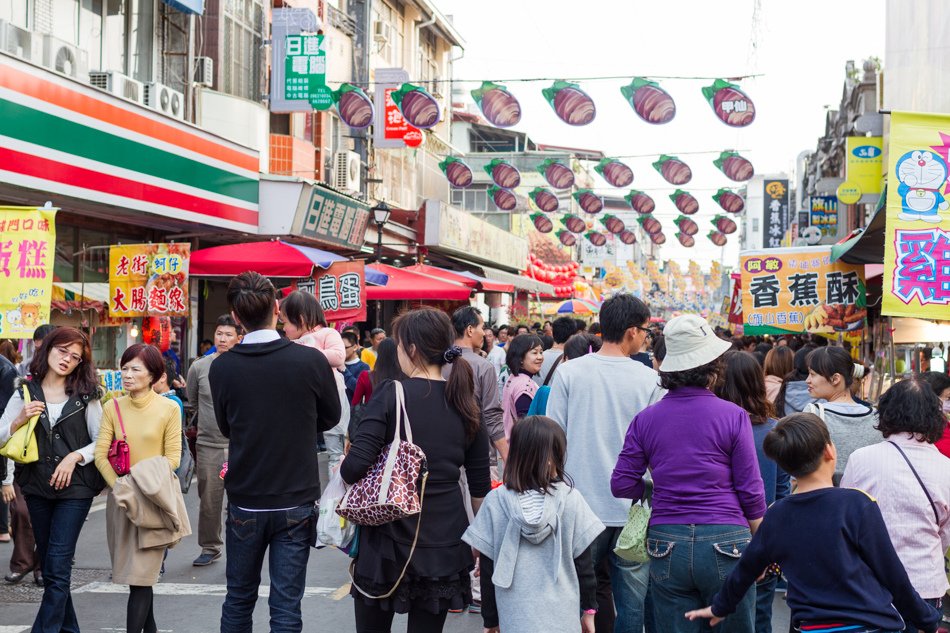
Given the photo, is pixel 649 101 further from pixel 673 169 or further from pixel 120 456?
pixel 120 456

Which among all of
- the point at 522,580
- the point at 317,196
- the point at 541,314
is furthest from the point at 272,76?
the point at 541,314

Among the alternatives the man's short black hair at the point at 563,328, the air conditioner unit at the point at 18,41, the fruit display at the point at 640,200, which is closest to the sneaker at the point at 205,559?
the man's short black hair at the point at 563,328

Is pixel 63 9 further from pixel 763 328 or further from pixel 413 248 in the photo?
pixel 413 248

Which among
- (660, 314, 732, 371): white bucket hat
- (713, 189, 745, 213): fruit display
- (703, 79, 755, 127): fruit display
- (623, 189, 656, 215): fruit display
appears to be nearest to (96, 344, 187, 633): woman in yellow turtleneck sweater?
(660, 314, 732, 371): white bucket hat

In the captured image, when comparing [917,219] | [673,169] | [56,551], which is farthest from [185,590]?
[673,169]

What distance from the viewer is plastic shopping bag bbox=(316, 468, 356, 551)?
4.61 metres

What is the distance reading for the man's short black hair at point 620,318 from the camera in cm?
542

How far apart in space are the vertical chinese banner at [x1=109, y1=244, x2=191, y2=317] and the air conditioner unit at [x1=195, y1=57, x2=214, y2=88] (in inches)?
238

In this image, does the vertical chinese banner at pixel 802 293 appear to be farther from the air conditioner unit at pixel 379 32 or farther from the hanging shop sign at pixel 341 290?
the air conditioner unit at pixel 379 32

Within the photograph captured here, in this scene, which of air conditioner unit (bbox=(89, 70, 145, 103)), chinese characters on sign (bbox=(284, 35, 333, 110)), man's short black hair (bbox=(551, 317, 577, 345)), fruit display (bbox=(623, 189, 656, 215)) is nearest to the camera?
man's short black hair (bbox=(551, 317, 577, 345))

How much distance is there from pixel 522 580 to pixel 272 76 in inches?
634

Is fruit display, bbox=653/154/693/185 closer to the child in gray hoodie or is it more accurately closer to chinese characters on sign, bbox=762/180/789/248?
the child in gray hoodie

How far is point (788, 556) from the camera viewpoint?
153 inches

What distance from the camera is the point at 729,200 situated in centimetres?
2769
